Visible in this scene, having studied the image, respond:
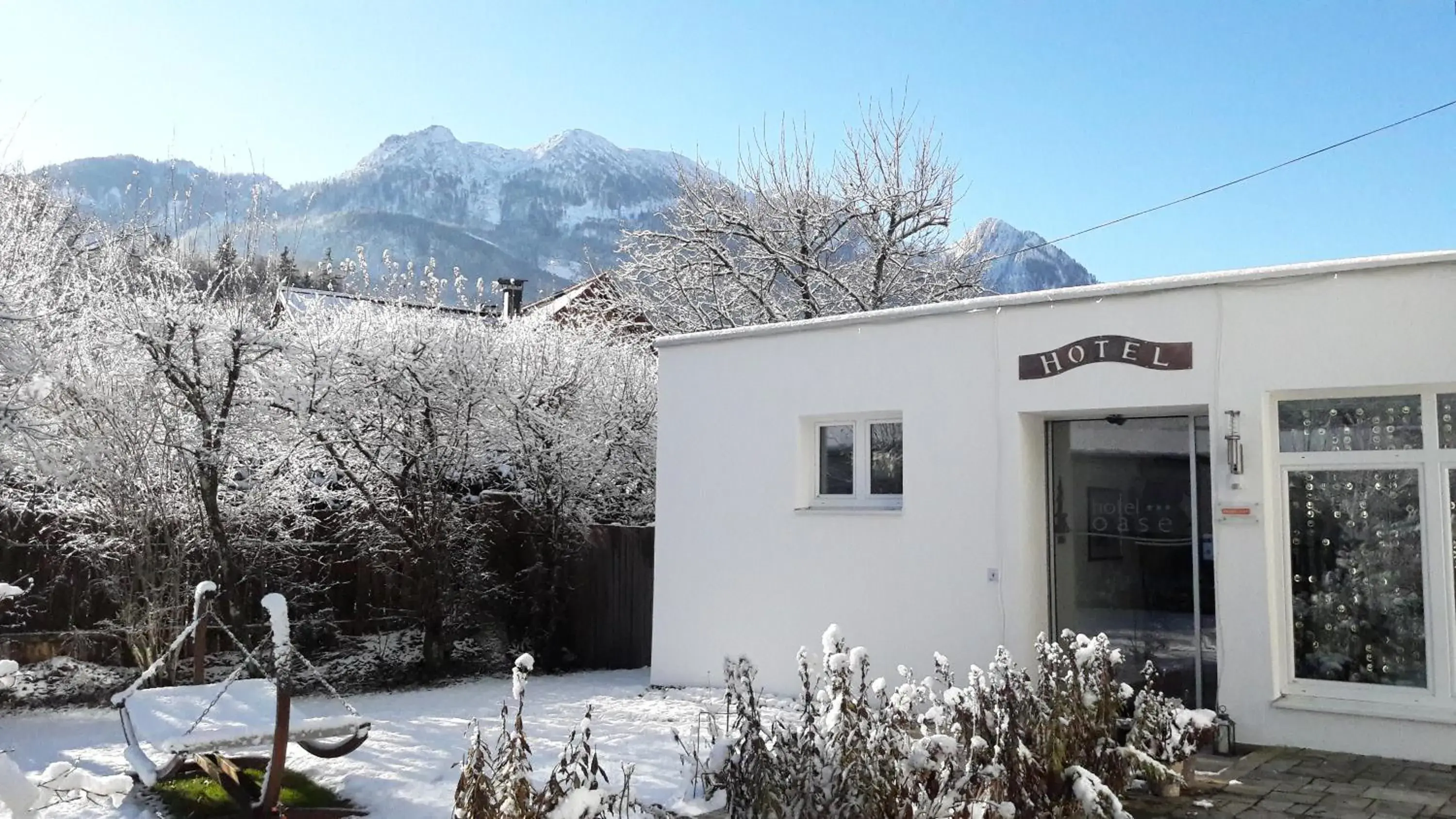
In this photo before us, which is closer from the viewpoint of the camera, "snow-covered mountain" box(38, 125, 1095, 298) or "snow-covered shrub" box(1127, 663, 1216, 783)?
"snow-covered shrub" box(1127, 663, 1216, 783)

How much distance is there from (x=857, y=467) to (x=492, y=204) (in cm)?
14265

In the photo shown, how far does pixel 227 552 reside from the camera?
10.4 meters

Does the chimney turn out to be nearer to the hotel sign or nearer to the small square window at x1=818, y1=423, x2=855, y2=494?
the small square window at x1=818, y1=423, x2=855, y2=494

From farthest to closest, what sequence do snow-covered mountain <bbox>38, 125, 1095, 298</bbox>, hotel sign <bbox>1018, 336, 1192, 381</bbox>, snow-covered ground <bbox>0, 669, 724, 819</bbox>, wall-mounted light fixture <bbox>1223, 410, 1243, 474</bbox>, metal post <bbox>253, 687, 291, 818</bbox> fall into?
1. snow-covered mountain <bbox>38, 125, 1095, 298</bbox>
2. hotel sign <bbox>1018, 336, 1192, 381</bbox>
3. wall-mounted light fixture <bbox>1223, 410, 1243, 474</bbox>
4. snow-covered ground <bbox>0, 669, 724, 819</bbox>
5. metal post <bbox>253, 687, 291, 818</bbox>

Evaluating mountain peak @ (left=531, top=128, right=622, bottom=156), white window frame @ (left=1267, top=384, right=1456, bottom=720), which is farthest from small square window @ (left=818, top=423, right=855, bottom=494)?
mountain peak @ (left=531, top=128, right=622, bottom=156)

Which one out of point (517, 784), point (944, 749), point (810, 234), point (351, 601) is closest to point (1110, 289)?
point (944, 749)

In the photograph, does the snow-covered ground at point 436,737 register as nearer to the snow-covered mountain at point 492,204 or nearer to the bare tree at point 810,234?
the bare tree at point 810,234

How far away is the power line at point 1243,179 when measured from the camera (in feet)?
37.9

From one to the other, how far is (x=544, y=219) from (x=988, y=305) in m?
138

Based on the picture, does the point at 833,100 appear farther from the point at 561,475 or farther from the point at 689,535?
the point at 689,535

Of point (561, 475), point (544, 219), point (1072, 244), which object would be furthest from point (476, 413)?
point (544, 219)

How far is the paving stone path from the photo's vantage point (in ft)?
17.9

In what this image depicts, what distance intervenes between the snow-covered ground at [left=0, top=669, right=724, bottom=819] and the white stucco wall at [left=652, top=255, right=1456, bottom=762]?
1.08 metres

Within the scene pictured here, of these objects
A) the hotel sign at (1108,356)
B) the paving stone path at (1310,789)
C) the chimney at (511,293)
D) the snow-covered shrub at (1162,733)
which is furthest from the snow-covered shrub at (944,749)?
the chimney at (511,293)
